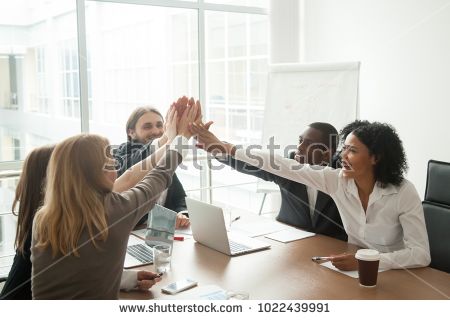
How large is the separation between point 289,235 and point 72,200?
1.16 metres

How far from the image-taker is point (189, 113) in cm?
238

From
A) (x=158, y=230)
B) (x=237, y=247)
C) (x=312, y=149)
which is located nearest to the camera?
(x=158, y=230)

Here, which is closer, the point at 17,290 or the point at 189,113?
the point at 17,290

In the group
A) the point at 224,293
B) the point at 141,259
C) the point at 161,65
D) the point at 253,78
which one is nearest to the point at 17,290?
the point at 141,259

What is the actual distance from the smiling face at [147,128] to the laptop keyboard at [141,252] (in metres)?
0.97

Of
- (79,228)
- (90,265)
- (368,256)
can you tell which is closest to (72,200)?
(79,228)

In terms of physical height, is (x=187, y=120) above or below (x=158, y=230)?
above

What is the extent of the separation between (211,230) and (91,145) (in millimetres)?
770

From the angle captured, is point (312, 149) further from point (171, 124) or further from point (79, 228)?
point (79, 228)

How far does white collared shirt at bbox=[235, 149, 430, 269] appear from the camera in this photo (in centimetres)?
184

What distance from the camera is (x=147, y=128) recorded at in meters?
2.96

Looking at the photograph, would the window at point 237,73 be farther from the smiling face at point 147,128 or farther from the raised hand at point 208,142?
the raised hand at point 208,142

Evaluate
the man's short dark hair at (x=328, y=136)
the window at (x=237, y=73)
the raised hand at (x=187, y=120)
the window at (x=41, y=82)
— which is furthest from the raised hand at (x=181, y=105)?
the window at (x=237, y=73)

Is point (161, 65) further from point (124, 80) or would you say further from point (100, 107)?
point (100, 107)
